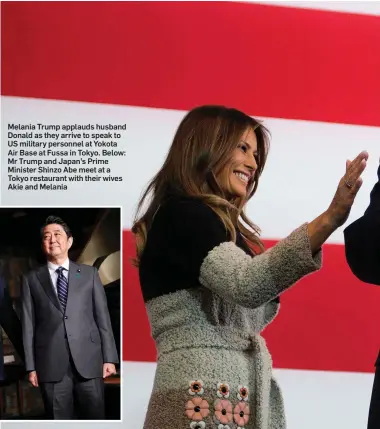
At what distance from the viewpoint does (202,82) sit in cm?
245

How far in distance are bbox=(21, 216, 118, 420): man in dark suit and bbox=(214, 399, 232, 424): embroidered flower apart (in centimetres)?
95

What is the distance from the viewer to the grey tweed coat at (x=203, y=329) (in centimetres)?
145

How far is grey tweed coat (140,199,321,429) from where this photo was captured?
1.45m

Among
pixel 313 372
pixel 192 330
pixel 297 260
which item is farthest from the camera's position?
pixel 313 372

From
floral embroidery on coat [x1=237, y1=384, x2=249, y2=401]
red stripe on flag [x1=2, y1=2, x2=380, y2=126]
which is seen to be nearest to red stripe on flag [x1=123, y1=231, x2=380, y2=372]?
red stripe on flag [x1=2, y1=2, x2=380, y2=126]

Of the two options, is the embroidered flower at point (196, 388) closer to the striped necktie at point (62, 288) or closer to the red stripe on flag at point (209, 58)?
the striped necktie at point (62, 288)

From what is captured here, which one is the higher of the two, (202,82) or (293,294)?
(202,82)

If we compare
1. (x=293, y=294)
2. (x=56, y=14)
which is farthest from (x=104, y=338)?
(x=56, y=14)

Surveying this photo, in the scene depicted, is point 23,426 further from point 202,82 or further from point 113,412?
point 202,82

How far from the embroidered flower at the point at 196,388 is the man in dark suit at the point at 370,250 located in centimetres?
31

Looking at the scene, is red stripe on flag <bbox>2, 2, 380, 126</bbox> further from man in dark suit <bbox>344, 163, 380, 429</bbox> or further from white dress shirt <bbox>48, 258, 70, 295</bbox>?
man in dark suit <bbox>344, 163, 380, 429</bbox>

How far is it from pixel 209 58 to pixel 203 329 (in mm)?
1173

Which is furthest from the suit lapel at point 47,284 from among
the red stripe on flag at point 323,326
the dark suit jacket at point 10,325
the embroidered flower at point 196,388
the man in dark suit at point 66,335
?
the embroidered flower at point 196,388

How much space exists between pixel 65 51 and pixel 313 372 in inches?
49.8
